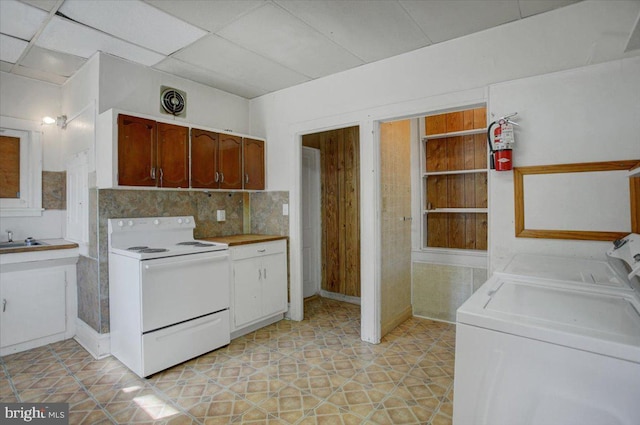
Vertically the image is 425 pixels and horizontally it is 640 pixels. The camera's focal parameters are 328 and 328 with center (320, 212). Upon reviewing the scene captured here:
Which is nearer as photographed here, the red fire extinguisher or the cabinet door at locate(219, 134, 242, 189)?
the red fire extinguisher

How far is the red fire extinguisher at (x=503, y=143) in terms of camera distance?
2340 millimetres

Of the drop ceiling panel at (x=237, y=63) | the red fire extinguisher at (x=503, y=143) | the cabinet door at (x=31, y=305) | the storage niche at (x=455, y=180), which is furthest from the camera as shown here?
the storage niche at (x=455, y=180)

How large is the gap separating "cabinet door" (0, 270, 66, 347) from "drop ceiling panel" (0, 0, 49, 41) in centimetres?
207

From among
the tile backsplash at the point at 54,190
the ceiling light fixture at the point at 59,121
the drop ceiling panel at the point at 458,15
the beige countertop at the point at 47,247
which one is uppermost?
the drop ceiling panel at the point at 458,15

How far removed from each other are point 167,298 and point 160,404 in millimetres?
770

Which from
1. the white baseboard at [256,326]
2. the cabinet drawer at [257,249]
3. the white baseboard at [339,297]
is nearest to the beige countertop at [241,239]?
the cabinet drawer at [257,249]

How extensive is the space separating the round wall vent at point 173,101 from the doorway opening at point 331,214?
1.65m

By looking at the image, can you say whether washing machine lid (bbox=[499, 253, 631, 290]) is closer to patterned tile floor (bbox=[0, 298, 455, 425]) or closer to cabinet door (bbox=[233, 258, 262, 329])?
patterned tile floor (bbox=[0, 298, 455, 425])

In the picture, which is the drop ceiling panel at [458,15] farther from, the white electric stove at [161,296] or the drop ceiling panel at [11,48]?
the drop ceiling panel at [11,48]

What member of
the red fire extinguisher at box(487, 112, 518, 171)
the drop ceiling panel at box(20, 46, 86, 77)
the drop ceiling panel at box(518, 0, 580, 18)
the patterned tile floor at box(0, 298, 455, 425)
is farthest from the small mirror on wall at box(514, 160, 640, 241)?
the drop ceiling panel at box(20, 46, 86, 77)

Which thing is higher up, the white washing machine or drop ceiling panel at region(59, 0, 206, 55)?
drop ceiling panel at region(59, 0, 206, 55)

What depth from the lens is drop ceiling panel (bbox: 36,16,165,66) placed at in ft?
8.27

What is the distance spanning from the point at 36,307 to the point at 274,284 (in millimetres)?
2274

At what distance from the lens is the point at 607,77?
2098 millimetres
